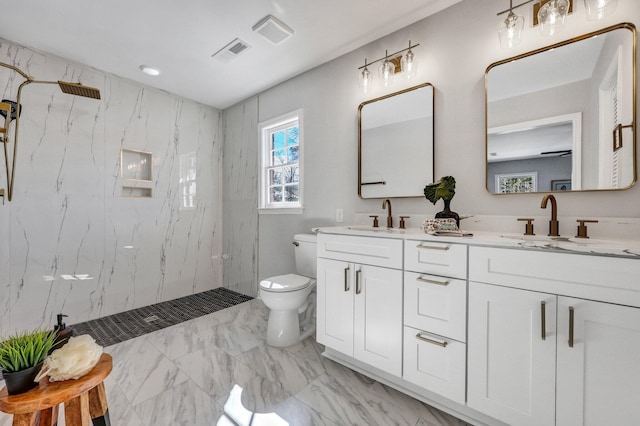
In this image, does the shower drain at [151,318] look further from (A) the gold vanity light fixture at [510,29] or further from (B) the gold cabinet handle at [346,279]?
(A) the gold vanity light fixture at [510,29]

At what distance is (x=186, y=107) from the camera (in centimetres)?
347

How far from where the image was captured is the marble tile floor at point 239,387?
1.41 meters

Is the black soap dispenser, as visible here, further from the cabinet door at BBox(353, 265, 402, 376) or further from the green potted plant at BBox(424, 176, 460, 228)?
the green potted plant at BBox(424, 176, 460, 228)

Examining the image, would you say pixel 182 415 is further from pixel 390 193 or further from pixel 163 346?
pixel 390 193

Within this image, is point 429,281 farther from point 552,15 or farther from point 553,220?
point 552,15

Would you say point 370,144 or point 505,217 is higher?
point 370,144

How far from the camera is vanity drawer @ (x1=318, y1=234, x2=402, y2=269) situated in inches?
61.5

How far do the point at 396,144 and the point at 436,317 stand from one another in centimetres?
134

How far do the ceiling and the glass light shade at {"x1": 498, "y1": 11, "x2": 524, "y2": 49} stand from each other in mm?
467

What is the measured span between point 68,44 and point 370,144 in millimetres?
2828

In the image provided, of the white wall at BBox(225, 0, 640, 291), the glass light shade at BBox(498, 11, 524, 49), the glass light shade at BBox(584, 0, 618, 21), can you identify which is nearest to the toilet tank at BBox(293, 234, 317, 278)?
the white wall at BBox(225, 0, 640, 291)

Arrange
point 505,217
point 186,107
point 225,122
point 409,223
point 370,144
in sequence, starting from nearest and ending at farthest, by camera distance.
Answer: point 505,217 < point 409,223 < point 370,144 < point 186,107 < point 225,122

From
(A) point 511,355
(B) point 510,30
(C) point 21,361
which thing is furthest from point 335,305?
(B) point 510,30

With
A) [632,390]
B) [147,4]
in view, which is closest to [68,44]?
[147,4]
